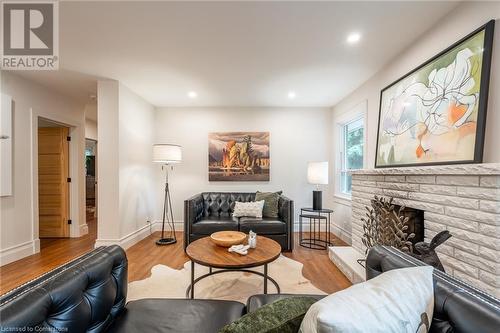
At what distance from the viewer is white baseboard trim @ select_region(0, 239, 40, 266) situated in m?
2.90

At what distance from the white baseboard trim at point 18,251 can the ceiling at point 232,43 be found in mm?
2384

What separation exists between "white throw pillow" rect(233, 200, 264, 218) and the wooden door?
10.4 ft

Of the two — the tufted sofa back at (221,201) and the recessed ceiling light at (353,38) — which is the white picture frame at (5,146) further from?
the recessed ceiling light at (353,38)

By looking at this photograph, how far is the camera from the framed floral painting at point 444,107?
1608 mm

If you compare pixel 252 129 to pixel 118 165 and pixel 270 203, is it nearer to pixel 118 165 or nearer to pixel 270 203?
pixel 270 203

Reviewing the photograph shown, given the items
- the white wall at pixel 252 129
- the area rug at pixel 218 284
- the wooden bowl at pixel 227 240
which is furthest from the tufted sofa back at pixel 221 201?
the wooden bowl at pixel 227 240

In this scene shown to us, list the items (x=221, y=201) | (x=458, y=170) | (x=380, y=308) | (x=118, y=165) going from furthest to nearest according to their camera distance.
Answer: (x=221, y=201) < (x=118, y=165) < (x=458, y=170) < (x=380, y=308)

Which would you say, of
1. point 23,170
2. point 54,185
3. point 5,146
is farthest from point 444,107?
point 54,185

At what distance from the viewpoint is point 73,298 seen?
0.93m

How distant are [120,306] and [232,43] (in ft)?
7.79

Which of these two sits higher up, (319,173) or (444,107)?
(444,107)

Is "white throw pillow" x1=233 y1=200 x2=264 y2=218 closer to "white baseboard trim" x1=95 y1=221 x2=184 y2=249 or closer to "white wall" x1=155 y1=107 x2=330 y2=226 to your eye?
"white wall" x1=155 y1=107 x2=330 y2=226

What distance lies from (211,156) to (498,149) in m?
3.93

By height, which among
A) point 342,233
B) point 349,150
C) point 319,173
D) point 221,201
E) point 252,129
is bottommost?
point 342,233
